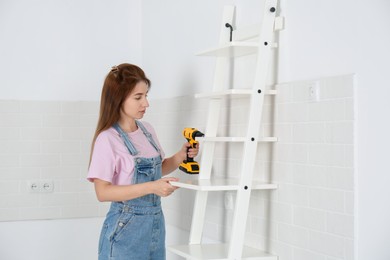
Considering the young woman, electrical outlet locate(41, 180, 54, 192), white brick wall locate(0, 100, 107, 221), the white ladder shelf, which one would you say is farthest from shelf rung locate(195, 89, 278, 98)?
electrical outlet locate(41, 180, 54, 192)

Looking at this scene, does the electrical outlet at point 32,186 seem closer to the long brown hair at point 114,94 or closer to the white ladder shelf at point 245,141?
the long brown hair at point 114,94

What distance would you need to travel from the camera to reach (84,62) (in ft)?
14.0

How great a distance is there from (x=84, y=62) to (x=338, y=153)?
233 cm

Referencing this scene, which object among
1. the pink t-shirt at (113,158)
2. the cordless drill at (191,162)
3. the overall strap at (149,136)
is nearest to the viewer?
the pink t-shirt at (113,158)

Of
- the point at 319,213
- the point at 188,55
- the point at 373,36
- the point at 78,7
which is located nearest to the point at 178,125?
the point at 188,55

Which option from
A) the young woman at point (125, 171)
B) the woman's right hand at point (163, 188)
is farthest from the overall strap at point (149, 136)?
the woman's right hand at point (163, 188)

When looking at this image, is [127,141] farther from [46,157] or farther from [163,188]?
[46,157]

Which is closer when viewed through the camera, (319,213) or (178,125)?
(319,213)

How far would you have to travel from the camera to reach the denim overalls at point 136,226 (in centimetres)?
293

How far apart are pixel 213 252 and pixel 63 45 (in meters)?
2.01

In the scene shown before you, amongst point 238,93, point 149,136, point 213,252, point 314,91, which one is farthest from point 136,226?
point 314,91

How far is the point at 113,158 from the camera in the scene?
2939 millimetres

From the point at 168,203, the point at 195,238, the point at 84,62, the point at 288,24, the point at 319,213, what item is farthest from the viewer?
the point at 84,62

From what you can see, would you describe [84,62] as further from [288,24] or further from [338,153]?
[338,153]
